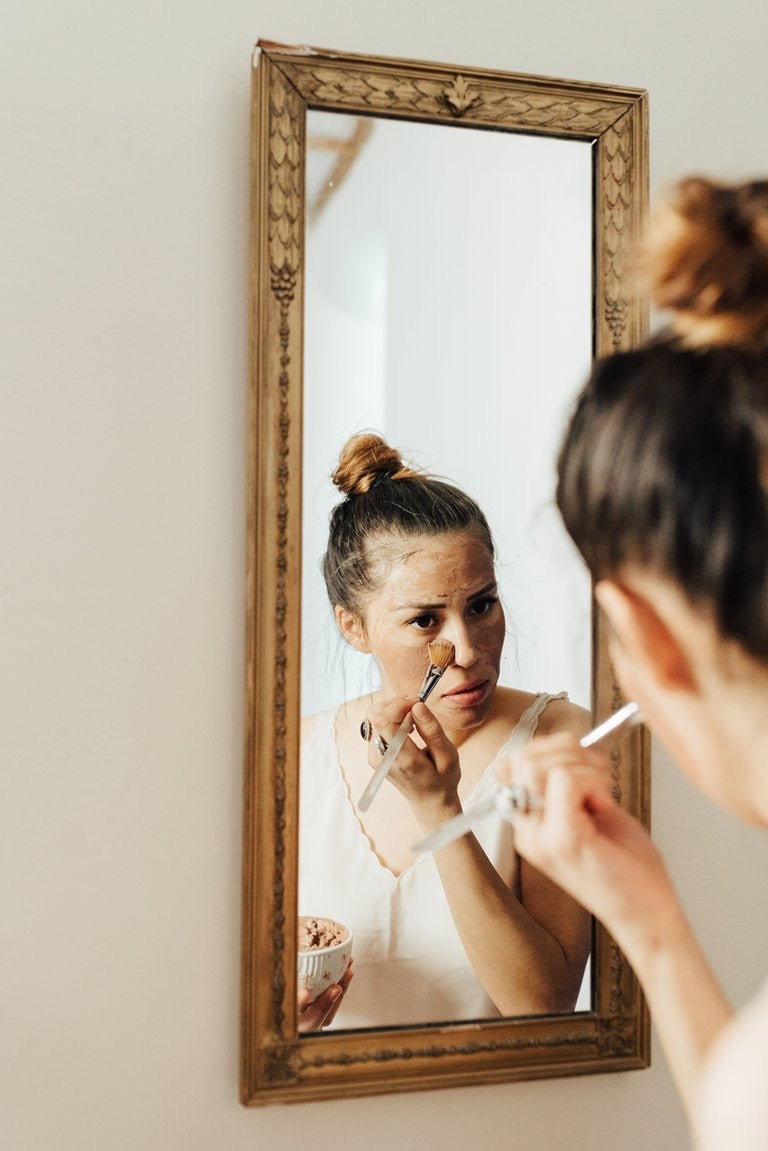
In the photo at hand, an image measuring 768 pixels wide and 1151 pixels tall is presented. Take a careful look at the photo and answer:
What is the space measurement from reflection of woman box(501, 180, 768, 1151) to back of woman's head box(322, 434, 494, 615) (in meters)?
0.38

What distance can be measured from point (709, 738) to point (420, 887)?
0.46 meters

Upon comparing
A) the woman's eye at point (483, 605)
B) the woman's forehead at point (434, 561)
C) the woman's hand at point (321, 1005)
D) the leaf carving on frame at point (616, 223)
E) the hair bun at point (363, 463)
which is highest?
the leaf carving on frame at point (616, 223)

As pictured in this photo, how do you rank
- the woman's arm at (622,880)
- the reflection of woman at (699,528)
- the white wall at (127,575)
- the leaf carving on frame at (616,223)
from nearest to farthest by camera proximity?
the reflection of woman at (699,528) → the woman's arm at (622,880) → the white wall at (127,575) → the leaf carving on frame at (616,223)

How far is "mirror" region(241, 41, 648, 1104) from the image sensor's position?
0.99 metres

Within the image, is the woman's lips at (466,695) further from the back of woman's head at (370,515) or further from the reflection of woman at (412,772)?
the back of woman's head at (370,515)

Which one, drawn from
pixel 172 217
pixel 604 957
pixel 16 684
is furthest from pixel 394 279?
pixel 604 957

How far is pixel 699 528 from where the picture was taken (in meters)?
0.56

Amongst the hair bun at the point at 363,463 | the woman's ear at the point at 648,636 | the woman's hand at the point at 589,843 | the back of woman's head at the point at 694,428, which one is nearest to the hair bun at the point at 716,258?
the back of woman's head at the point at 694,428

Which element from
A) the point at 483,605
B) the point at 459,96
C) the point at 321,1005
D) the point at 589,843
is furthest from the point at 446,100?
the point at 321,1005

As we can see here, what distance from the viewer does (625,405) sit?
0.58m

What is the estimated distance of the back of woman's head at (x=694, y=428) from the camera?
55cm

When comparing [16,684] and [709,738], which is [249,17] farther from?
[709,738]

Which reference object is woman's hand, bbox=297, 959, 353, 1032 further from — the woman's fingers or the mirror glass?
the woman's fingers

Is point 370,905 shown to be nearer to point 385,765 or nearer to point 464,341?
point 385,765
